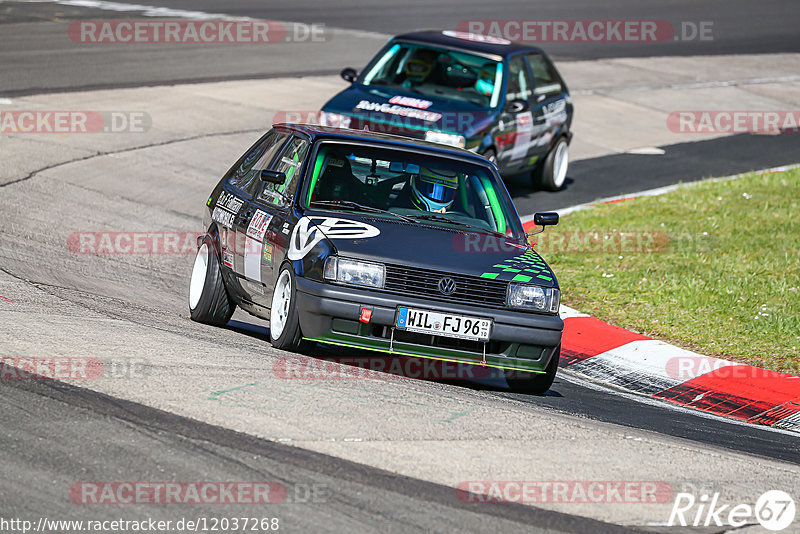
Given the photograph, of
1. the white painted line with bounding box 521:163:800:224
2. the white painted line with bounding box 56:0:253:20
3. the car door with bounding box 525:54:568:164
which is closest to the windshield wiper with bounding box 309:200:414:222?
the white painted line with bounding box 521:163:800:224

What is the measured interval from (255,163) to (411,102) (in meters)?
4.69

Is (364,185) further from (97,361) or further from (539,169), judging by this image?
(539,169)

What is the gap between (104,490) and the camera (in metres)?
4.45

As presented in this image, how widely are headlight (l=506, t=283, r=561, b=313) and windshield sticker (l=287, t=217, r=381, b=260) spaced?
3.04 ft

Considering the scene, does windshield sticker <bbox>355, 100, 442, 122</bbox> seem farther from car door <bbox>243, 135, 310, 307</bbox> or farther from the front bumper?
the front bumper

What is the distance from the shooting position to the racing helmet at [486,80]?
Result: 13.5 metres

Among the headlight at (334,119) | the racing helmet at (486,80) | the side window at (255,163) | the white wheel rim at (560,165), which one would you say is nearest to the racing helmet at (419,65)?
the racing helmet at (486,80)

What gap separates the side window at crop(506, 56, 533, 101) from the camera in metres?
13.7

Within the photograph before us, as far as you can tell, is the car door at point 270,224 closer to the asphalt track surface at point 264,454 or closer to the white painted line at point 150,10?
the asphalt track surface at point 264,454

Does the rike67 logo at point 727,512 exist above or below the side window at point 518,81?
below

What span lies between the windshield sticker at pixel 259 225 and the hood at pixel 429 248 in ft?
1.45

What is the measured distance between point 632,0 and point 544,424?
3530 cm

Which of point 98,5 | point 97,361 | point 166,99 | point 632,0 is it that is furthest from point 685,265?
point 632,0

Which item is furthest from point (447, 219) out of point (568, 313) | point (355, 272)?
point (568, 313)
